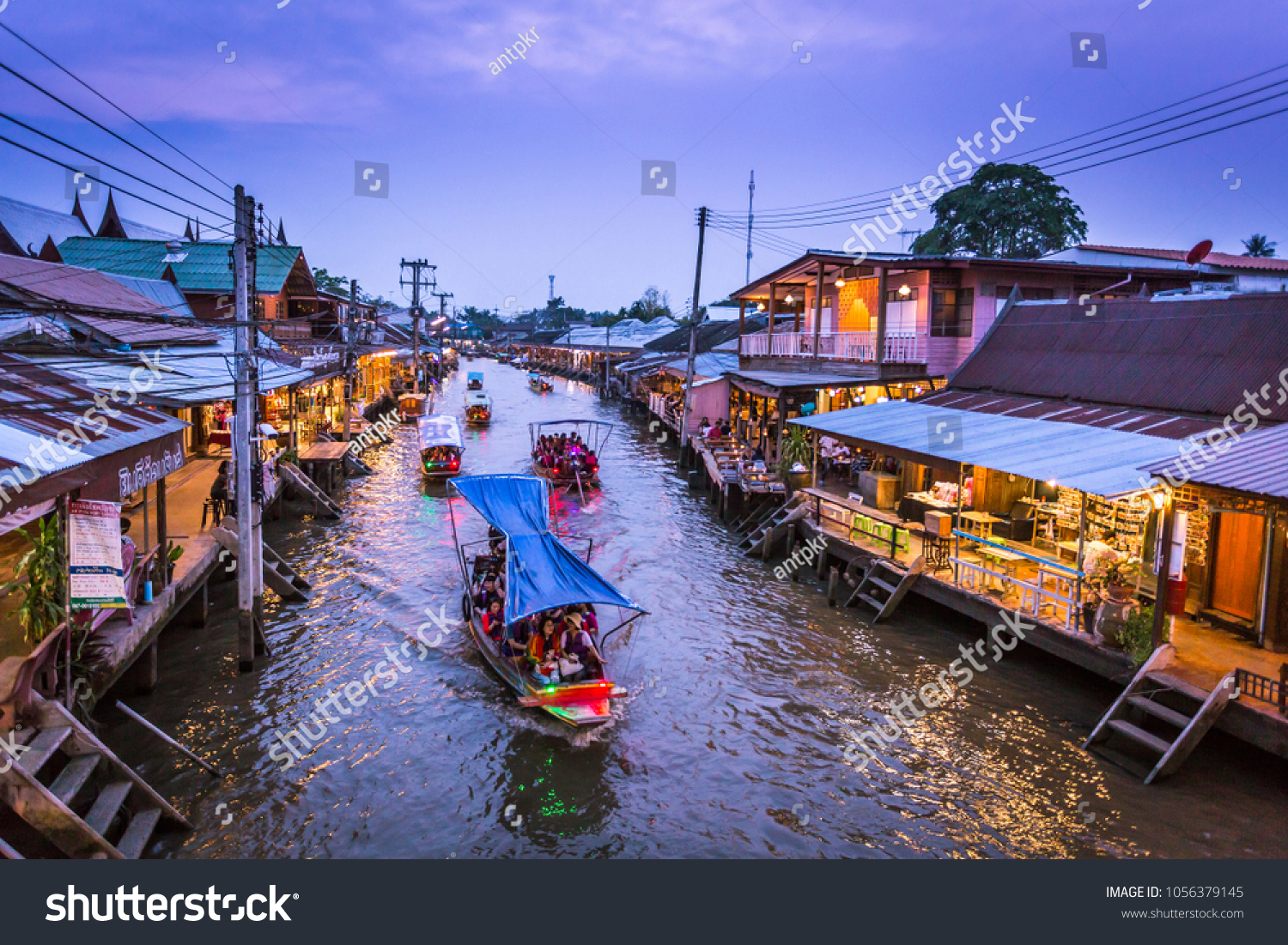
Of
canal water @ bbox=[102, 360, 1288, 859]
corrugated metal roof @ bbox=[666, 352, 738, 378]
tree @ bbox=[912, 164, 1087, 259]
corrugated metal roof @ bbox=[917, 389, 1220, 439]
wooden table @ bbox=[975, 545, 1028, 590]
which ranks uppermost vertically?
tree @ bbox=[912, 164, 1087, 259]

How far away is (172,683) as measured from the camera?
1337 cm

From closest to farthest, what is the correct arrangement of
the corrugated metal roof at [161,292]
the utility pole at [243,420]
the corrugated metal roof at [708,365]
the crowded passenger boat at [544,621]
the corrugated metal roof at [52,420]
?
the corrugated metal roof at [52,420] → the crowded passenger boat at [544,621] → the utility pole at [243,420] → the corrugated metal roof at [161,292] → the corrugated metal roof at [708,365]

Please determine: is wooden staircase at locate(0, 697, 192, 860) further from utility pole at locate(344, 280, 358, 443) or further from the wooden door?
utility pole at locate(344, 280, 358, 443)

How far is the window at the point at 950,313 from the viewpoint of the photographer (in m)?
24.6

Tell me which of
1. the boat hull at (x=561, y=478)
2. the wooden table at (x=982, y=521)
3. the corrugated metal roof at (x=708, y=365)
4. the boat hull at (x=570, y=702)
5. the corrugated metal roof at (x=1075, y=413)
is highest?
the corrugated metal roof at (x=708, y=365)

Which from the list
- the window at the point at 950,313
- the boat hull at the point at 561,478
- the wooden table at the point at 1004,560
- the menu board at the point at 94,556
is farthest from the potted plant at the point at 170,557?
the window at the point at 950,313

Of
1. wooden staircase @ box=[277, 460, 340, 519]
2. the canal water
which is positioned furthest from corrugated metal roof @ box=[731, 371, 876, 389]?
wooden staircase @ box=[277, 460, 340, 519]

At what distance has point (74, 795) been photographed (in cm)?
788

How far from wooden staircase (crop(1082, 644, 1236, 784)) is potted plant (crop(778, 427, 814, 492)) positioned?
14.0 m

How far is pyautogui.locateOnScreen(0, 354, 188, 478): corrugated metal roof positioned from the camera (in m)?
8.77

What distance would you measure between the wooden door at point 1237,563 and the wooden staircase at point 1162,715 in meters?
2.24

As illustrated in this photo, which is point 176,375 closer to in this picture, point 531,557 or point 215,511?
point 215,511

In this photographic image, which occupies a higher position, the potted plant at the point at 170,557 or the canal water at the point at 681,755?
the potted plant at the point at 170,557

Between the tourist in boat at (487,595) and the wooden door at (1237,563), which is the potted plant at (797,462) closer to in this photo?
the tourist in boat at (487,595)
